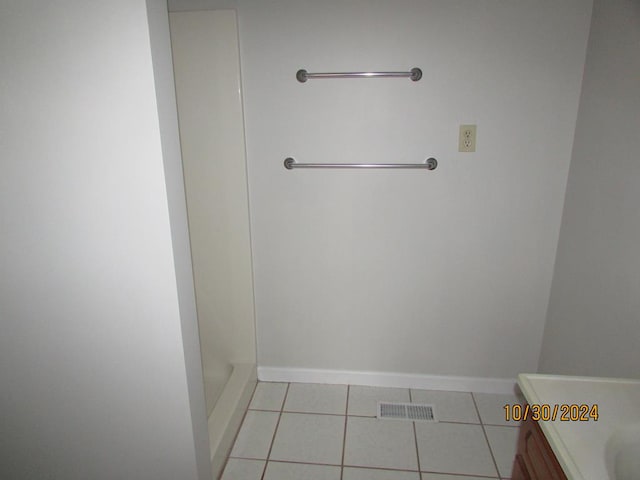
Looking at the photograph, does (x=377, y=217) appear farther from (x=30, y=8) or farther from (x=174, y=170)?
(x=30, y=8)

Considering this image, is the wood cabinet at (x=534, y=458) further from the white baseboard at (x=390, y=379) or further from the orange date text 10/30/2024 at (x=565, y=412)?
the white baseboard at (x=390, y=379)

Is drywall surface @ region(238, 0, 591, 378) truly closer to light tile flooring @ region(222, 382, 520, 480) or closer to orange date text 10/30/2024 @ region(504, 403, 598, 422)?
light tile flooring @ region(222, 382, 520, 480)

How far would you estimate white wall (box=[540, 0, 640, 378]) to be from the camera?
1.30m

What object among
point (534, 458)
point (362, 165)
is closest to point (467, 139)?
point (362, 165)

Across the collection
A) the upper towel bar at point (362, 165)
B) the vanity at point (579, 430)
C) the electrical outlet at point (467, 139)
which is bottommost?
the vanity at point (579, 430)

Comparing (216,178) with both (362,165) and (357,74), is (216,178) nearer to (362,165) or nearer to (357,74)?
(362,165)

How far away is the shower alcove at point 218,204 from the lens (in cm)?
179

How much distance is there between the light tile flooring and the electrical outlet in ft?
4.13

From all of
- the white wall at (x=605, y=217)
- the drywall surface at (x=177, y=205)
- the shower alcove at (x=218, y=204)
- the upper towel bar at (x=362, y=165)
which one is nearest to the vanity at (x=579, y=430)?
the white wall at (x=605, y=217)

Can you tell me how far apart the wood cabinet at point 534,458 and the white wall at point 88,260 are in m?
0.95

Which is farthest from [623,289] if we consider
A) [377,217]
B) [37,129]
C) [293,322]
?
[37,129]

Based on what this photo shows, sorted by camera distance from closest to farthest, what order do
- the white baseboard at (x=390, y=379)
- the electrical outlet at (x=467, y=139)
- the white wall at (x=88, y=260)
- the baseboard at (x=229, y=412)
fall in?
the white wall at (x=88, y=260) < the baseboard at (x=229, y=412) < the electrical outlet at (x=467, y=139) < the white baseboard at (x=390, y=379)

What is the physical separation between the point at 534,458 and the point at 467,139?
1277mm

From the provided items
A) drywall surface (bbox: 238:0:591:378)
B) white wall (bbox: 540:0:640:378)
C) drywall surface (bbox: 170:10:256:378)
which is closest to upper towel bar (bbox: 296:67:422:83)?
drywall surface (bbox: 238:0:591:378)
